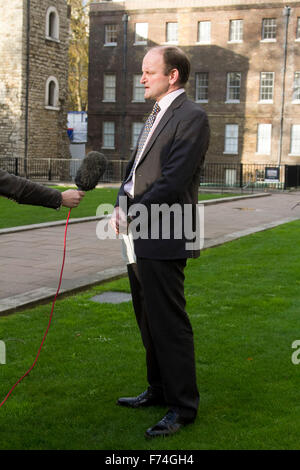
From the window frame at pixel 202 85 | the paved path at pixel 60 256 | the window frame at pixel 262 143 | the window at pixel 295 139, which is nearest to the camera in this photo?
the paved path at pixel 60 256

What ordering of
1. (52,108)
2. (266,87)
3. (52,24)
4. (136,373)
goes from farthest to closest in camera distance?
(266,87) → (52,108) → (52,24) → (136,373)

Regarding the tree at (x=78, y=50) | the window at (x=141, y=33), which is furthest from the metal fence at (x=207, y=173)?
the tree at (x=78, y=50)

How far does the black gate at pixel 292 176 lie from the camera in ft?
98.8

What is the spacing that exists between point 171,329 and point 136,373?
1.03 metres

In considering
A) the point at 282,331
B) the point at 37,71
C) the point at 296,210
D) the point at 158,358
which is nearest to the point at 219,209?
the point at 296,210

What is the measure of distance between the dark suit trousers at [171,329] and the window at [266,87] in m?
35.2

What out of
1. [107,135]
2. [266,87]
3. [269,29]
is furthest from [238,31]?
[107,135]

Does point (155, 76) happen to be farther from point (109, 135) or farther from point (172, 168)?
point (109, 135)

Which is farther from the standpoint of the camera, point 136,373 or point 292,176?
point 292,176

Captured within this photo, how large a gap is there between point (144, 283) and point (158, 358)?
1.44 ft

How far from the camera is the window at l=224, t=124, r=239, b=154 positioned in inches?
1506

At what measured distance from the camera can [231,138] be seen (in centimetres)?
3838

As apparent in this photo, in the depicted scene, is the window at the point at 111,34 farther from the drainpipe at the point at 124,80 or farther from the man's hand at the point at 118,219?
the man's hand at the point at 118,219
